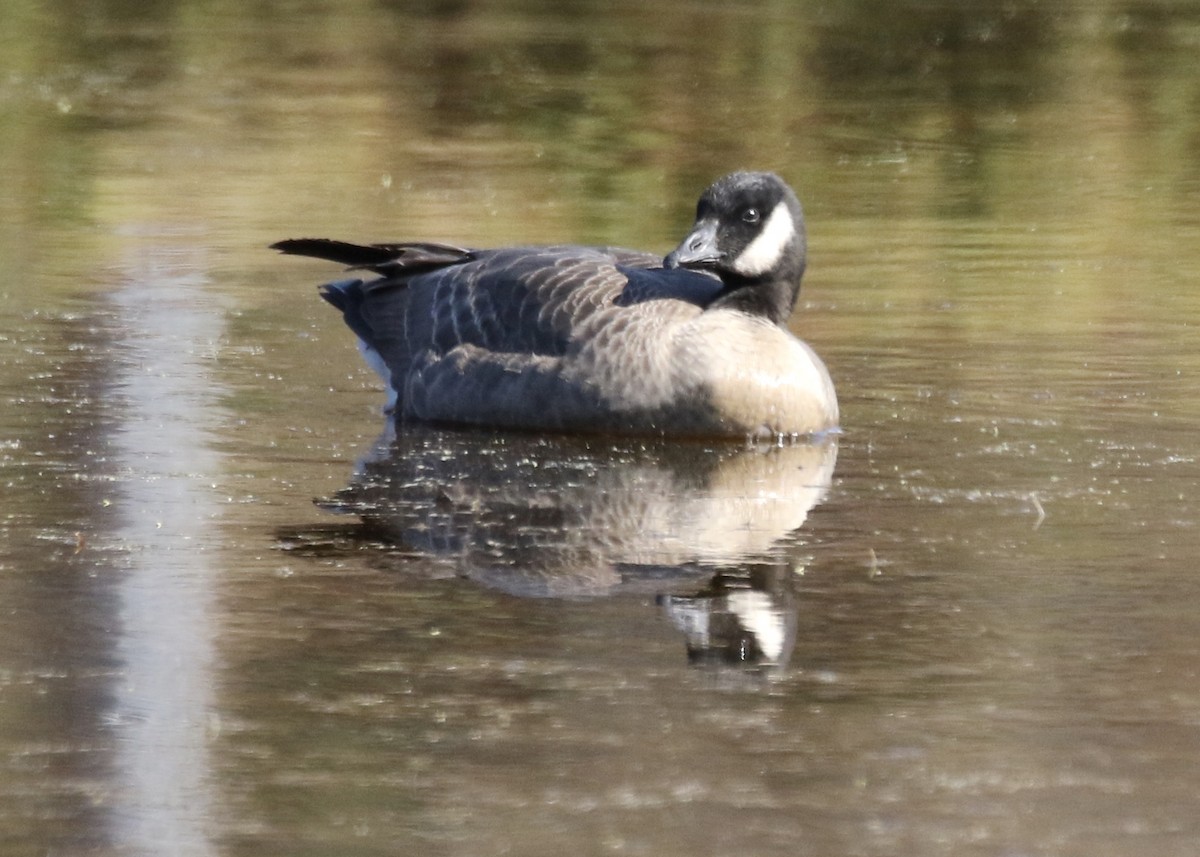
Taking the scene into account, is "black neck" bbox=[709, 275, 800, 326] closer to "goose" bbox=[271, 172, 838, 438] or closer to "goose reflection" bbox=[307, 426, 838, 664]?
"goose" bbox=[271, 172, 838, 438]

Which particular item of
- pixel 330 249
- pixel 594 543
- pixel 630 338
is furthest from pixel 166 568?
pixel 330 249

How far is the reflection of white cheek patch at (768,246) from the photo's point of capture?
7914 millimetres

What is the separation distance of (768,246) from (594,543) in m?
2.14

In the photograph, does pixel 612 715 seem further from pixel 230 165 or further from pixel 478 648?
pixel 230 165

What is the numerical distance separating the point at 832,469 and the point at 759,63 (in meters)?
11.4

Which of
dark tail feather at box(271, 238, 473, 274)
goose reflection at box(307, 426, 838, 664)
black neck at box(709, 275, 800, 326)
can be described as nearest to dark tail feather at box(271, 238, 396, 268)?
dark tail feather at box(271, 238, 473, 274)

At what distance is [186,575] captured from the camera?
573 centimetres

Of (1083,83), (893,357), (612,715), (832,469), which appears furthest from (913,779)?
(1083,83)

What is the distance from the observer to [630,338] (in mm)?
7609

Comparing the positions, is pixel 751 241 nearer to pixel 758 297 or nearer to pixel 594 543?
pixel 758 297

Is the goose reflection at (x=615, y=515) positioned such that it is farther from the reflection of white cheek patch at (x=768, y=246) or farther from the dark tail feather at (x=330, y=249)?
the dark tail feather at (x=330, y=249)

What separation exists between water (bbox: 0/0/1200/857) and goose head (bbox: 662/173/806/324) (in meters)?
0.52

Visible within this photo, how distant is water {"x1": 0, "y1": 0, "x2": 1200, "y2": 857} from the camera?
4234mm

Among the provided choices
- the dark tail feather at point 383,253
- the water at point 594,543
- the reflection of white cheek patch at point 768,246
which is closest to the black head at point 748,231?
the reflection of white cheek patch at point 768,246
